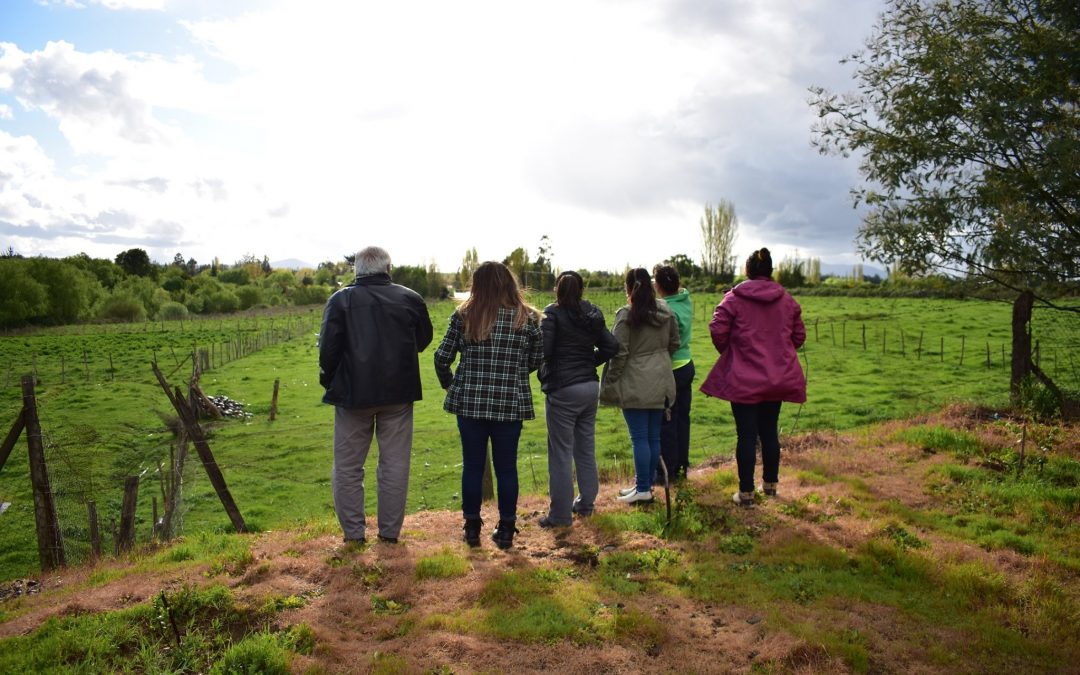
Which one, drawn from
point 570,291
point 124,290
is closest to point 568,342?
point 570,291

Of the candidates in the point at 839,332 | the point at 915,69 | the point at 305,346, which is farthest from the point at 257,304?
the point at 915,69

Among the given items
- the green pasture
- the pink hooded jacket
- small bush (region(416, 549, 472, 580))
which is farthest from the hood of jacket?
the green pasture

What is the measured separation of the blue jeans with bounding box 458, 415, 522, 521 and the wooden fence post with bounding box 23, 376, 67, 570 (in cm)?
504

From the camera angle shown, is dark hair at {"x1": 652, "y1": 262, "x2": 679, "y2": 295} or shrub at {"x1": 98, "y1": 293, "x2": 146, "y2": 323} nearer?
dark hair at {"x1": 652, "y1": 262, "x2": 679, "y2": 295}

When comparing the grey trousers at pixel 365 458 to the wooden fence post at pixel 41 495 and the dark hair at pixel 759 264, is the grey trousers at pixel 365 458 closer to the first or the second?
the dark hair at pixel 759 264

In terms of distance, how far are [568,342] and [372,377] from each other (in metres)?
1.68

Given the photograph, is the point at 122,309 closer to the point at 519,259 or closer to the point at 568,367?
the point at 519,259

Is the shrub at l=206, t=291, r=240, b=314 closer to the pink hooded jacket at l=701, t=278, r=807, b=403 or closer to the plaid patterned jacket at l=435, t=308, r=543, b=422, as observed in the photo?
the plaid patterned jacket at l=435, t=308, r=543, b=422

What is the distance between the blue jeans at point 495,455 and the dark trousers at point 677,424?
204cm

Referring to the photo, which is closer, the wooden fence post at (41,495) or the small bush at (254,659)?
the small bush at (254,659)

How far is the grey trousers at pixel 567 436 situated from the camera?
19.9 feet

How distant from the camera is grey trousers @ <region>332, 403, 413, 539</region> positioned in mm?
5809


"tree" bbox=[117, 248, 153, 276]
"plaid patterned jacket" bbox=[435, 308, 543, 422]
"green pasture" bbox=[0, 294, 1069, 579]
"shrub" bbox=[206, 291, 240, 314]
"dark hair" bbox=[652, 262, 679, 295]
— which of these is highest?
"tree" bbox=[117, 248, 153, 276]

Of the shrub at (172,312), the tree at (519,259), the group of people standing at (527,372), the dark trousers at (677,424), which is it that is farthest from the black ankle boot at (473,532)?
the shrub at (172,312)
